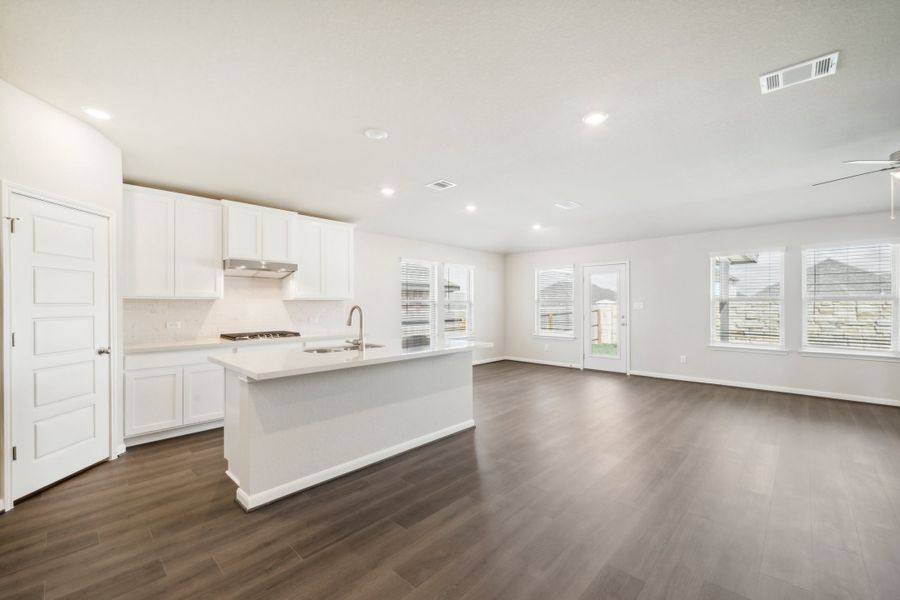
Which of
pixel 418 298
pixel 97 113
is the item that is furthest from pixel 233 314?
pixel 418 298

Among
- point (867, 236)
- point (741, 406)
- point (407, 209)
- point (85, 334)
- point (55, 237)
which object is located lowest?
point (741, 406)

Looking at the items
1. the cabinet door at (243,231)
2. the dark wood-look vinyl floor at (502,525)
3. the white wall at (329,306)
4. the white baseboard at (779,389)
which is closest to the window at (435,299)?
the white wall at (329,306)

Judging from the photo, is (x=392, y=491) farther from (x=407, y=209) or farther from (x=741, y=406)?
(x=741, y=406)

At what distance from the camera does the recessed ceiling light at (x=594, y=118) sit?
2736mm

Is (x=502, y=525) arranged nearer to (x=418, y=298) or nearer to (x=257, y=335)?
(x=257, y=335)

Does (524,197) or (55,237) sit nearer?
(55,237)

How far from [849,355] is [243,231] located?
8008 millimetres

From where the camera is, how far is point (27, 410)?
2596 millimetres

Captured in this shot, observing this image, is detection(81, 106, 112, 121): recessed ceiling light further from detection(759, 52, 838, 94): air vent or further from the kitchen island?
detection(759, 52, 838, 94): air vent

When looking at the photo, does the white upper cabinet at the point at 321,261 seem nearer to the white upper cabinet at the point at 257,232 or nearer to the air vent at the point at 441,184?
the white upper cabinet at the point at 257,232

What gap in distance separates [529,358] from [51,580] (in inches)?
301

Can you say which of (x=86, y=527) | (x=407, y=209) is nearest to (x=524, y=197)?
(x=407, y=209)

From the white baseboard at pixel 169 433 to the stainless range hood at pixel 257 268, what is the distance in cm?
168

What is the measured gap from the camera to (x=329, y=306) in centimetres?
579
